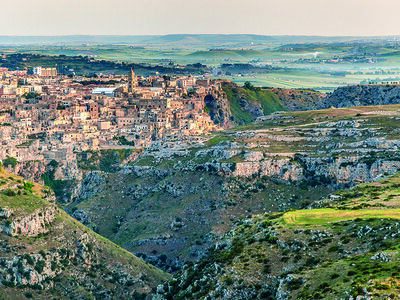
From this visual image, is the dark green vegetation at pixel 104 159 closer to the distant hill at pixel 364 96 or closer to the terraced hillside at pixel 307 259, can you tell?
the distant hill at pixel 364 96

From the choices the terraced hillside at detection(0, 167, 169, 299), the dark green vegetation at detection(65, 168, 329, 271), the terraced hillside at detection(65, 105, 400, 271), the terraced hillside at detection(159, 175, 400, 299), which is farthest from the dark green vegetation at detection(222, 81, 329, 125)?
the terraced hillside at detection(159, 175, 400, 299)

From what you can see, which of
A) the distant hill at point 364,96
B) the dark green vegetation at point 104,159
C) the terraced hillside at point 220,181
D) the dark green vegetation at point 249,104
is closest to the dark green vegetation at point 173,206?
the terraced hillside at point 220,181

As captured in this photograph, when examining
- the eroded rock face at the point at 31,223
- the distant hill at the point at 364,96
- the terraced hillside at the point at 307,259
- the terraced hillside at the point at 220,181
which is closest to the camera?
the terraced hillside at the point at 307,259

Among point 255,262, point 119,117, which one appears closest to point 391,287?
point 255,262

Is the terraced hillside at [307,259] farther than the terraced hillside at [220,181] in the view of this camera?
No

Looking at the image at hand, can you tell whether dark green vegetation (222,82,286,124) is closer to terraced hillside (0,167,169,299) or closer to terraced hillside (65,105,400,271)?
terraced hillside (65,105,400,271)

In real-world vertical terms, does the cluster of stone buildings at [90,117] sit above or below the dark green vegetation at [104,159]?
above

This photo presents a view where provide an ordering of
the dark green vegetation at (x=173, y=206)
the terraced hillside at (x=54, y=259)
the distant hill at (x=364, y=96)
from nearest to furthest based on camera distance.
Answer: the terraced hillside at (x=54, y=259)
the dark green vegetation at (x=173, y=206)
the distant hill at (x=364, y=96)
